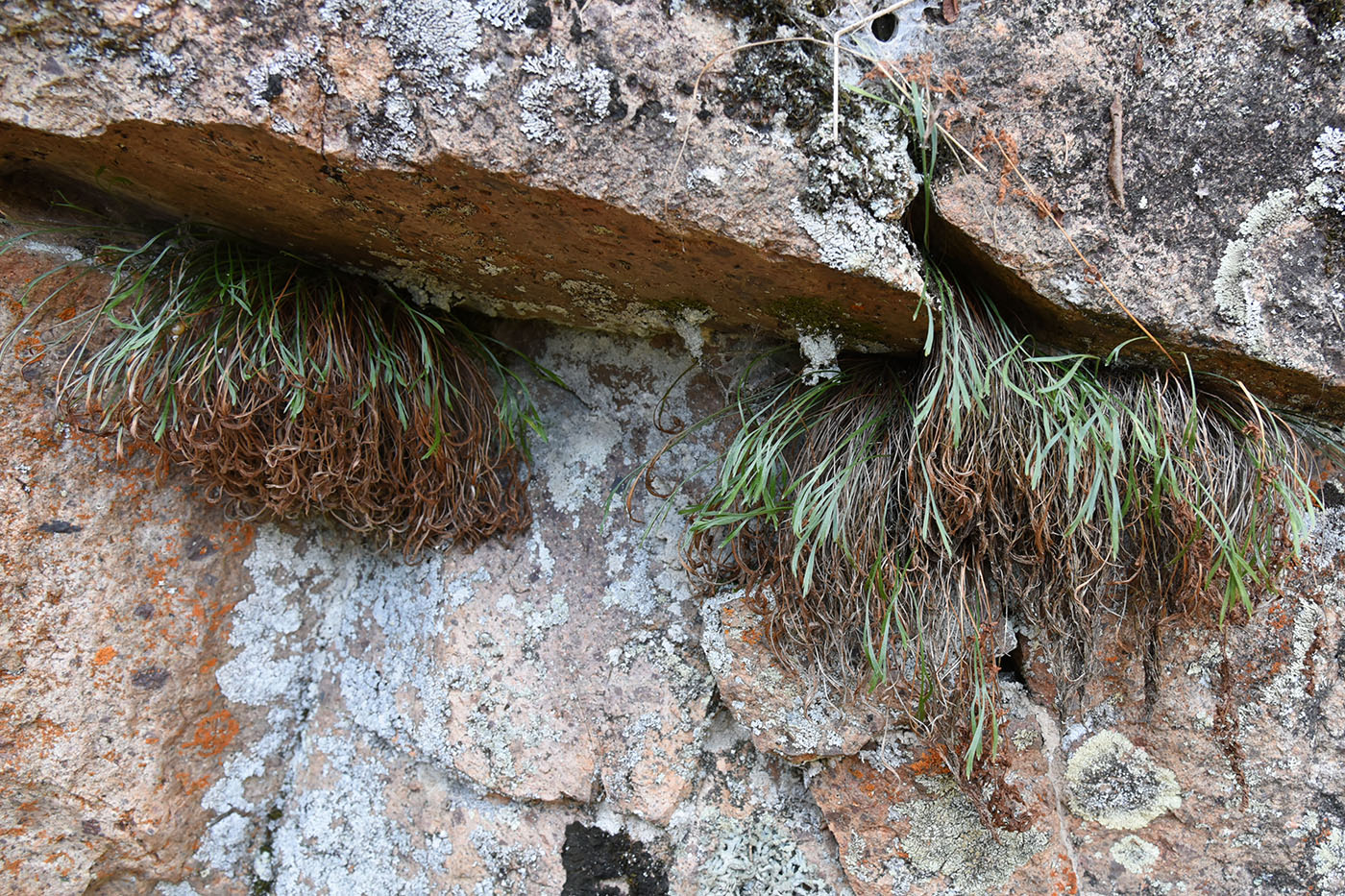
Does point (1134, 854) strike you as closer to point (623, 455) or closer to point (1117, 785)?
point (1117, 785)

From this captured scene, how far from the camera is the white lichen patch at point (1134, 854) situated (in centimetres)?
162

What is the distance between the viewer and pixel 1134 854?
5.34 ft

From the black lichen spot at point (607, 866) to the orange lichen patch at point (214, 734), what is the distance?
81cm

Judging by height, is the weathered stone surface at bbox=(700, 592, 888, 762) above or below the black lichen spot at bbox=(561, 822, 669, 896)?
above

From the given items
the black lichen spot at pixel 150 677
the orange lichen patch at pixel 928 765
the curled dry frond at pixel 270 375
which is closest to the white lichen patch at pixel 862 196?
the curled dry frond at pixel 270 375

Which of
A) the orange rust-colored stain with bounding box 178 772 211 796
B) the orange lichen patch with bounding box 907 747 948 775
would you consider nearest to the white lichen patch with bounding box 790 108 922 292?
the orange lichen patch with bounding box 907 747 948 775

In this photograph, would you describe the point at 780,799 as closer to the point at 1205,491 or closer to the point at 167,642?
the point at 1205,491

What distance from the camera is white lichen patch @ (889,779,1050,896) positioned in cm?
160

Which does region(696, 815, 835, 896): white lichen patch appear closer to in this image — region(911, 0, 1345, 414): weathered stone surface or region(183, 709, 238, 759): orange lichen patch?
region(183, 709, 238, 759): orange lichen patch

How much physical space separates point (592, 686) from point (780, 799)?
489 millimetres

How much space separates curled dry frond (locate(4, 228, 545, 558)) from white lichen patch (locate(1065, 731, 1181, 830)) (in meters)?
1.45

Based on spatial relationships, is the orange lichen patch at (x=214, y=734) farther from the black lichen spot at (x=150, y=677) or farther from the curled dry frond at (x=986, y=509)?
the curled dry frond at (x=986, y=509)

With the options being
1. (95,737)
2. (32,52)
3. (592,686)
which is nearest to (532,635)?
(592,686)

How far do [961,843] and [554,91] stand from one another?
1.64 m
